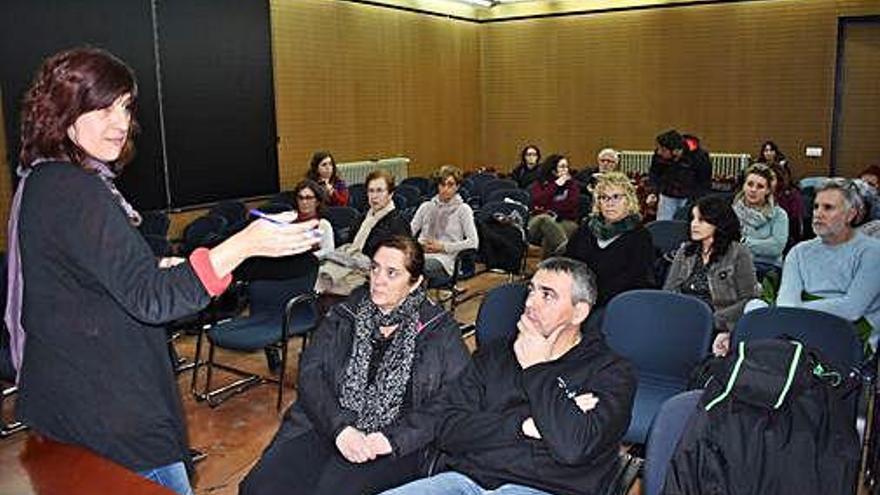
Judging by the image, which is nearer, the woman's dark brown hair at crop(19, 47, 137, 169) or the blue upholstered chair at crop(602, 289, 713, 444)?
the woman's dark brown hair at crop(19, 47, 137, 169)

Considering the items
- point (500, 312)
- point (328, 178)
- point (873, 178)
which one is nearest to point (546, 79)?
point (328, 178)

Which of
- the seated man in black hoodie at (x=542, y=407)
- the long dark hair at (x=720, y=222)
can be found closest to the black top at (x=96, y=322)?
the seated man in black hoodie at (x=542, y=407)

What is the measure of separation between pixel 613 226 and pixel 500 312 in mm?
1169

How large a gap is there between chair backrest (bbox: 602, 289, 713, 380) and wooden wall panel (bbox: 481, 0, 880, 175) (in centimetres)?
796

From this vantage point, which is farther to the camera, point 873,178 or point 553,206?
point 553,206

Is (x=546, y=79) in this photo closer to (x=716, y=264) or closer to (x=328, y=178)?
(x=328, y=178)

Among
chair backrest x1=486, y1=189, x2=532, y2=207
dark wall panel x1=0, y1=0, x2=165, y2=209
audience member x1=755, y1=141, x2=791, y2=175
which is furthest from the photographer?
audience member x1=755, y1=141, x2=791, y2=175

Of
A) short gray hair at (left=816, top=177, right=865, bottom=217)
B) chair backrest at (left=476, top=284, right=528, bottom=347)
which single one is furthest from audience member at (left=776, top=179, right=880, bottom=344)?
chair backrest at (left=476, top=284, right=528, bottom=347)

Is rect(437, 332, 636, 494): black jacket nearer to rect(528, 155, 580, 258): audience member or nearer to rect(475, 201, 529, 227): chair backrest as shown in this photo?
rect(475, 201, 529, 227): chair backrest

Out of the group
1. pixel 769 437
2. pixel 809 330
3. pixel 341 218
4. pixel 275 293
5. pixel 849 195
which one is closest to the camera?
pixel 769 437

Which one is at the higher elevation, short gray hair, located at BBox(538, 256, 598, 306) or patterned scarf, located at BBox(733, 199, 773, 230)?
short gray hair, located at BBox(538, 256, 598, 306)

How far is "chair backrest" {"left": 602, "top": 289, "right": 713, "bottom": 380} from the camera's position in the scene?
332 cm

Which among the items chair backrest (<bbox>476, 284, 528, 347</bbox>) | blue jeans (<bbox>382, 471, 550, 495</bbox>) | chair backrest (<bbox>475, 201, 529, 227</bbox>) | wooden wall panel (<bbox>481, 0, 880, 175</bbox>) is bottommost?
blue jeans (<bbox>382, 471, 550, 495</bbox>)

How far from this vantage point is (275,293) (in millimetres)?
4758
